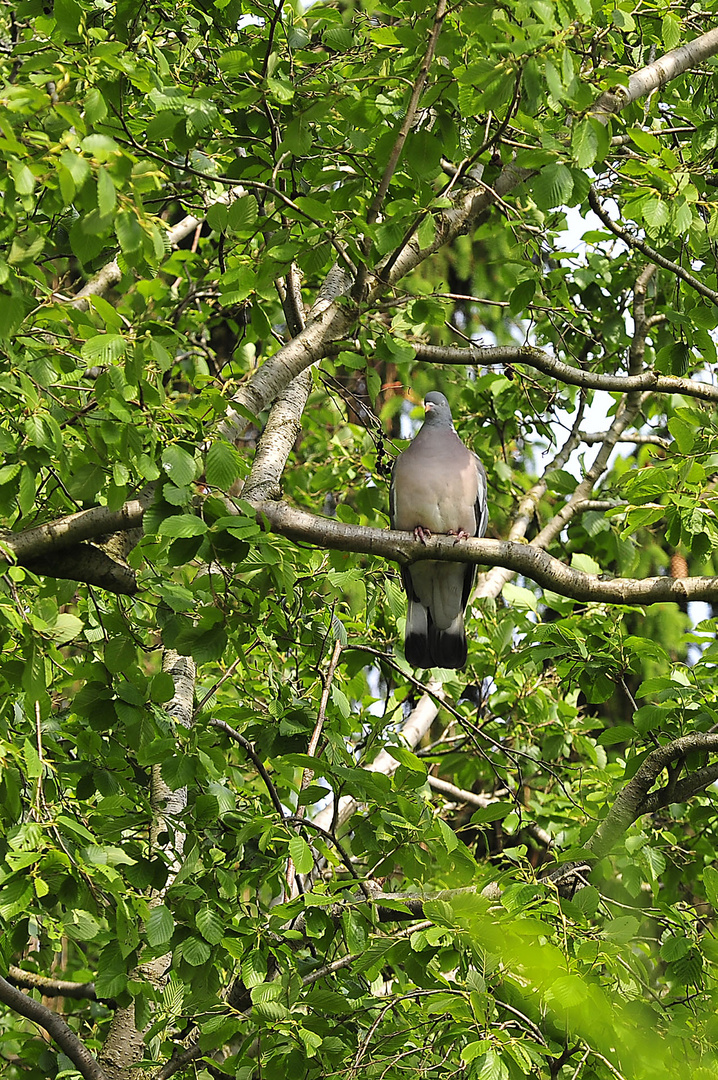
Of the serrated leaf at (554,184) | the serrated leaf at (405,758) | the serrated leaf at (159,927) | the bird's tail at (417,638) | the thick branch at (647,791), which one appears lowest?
the bird's tail at (417,638)

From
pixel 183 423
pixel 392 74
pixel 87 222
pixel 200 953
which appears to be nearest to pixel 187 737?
pixel 200 953

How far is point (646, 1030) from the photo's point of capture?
1044 millimetres

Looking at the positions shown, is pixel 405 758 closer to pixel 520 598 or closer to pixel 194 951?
pixel 194 951

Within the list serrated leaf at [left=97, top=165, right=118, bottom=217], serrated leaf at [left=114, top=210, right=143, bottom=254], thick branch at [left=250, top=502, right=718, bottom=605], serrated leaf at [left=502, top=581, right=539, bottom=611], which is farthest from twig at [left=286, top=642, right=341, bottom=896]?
serrated leaf at [left=97, top=165, right=118, bottom=217]

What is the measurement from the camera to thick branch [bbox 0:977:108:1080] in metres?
2.96

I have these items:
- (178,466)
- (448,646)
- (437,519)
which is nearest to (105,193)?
(178,466)

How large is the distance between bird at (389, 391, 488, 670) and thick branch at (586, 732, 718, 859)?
1353 millimetres

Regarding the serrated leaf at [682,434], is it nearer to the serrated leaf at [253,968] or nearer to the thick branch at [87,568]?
the thick branch at [87,568]

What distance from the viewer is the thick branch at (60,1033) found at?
2965mm

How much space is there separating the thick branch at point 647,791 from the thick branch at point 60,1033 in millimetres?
1608

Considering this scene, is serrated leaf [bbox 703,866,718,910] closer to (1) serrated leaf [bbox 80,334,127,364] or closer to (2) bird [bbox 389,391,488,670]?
(2) bird [bbox 389,391,488,670]

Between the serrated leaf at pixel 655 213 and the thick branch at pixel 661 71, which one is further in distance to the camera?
the thick branch at pixel 661 71

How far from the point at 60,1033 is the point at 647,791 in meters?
1.88

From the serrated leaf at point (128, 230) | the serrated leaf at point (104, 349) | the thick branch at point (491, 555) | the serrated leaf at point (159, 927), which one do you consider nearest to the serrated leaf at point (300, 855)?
the serrated leaf at point (159, 927)
